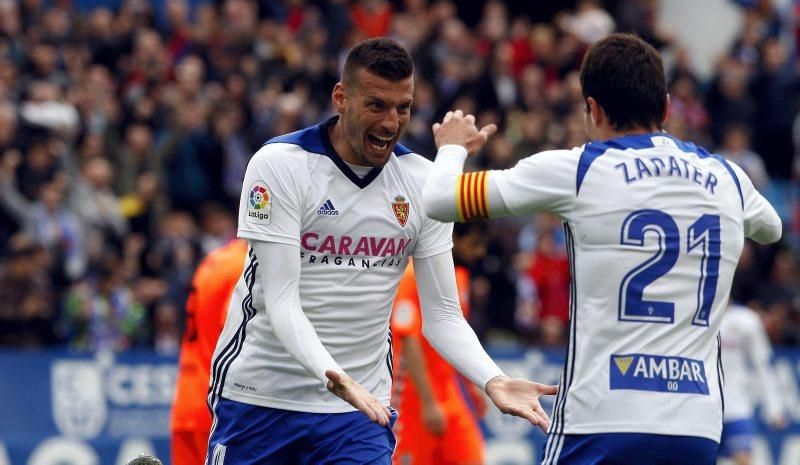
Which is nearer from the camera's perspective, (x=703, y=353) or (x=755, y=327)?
(x=703, y=353)

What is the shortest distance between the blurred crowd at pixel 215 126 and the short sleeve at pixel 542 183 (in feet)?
29.0

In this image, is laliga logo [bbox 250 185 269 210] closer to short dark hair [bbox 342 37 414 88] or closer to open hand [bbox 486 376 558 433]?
short dark hair [bbox 342 37 414 88]

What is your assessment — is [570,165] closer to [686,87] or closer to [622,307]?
[622,307]

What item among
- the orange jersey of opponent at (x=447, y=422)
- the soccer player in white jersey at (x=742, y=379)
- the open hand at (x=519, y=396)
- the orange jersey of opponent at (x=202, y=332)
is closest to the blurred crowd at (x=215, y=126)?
the soccer player in white jersey at (x=742, y=379)

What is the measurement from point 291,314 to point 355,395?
20.6 inches

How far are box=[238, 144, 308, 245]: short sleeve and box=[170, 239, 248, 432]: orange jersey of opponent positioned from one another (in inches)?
72.9

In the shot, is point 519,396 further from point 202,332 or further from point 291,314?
point 202,332

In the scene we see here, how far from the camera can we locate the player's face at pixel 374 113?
21.3 feet

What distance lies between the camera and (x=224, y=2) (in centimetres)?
1986

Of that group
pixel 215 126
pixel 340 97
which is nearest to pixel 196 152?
pixel 215 126

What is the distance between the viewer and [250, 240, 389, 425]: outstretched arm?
617 centimetres

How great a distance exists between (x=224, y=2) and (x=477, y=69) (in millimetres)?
3373

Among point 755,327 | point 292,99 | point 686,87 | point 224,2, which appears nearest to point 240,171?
point 292,99

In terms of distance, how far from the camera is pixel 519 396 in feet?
20.9
